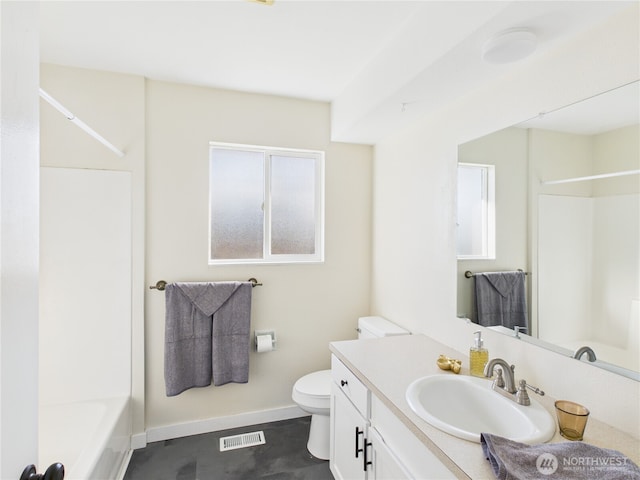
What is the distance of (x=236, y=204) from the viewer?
245 cm

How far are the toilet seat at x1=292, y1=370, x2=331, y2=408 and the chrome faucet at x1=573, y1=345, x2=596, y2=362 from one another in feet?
4.30

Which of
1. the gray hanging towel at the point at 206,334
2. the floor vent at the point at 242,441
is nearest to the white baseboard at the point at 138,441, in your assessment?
the gray hanging towel at the point at 206,334

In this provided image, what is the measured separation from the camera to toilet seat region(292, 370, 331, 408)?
6.55 feet

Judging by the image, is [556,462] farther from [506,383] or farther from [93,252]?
[93,252]

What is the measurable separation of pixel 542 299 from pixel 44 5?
249 cm

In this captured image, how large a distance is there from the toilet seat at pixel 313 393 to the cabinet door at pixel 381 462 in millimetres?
623

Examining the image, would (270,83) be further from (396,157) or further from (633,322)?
(633,322)

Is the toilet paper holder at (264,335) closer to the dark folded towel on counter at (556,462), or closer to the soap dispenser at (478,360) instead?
the soap dispenser at (478,360)

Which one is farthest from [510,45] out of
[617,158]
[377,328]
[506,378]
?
[377,328]

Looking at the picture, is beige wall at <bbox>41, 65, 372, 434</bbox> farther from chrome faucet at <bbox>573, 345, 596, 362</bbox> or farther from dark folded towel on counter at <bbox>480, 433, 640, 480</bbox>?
dark folded towel on counter at <bbox>480, 433, 640, 480</bbox>

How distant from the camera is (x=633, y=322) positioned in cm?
102

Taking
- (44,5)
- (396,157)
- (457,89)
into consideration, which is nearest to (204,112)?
(44,5)

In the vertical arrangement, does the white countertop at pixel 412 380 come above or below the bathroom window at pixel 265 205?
below

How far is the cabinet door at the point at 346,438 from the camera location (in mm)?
1463
